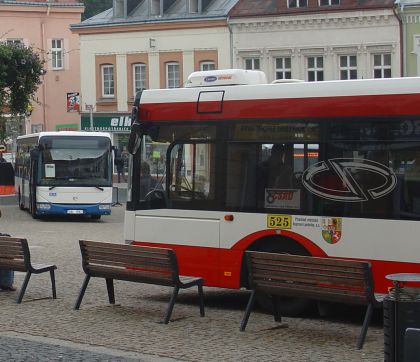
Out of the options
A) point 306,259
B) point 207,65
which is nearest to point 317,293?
point 306,259

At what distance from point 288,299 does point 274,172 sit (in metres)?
1.49

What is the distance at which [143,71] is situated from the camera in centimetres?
5822

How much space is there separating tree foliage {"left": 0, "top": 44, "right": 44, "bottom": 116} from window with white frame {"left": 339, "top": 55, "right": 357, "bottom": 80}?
1988 cm

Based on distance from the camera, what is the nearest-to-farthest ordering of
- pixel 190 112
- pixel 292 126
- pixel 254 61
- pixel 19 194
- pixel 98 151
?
pixel 292 126, pixel 190 112, pixel 98 151, pixel 19 194, pixel 254 61

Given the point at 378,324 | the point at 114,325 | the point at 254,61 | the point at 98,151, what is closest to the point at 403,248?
the point at 378,324

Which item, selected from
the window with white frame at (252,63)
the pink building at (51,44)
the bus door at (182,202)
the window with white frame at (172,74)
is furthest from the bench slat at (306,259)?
the pink building at (51,44)

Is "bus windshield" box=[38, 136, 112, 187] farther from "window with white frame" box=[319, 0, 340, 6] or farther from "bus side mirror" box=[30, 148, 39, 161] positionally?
"window with white frame" box=[319, 0, 340, 6]

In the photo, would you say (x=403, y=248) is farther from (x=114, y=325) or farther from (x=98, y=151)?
(x=98, y=151)

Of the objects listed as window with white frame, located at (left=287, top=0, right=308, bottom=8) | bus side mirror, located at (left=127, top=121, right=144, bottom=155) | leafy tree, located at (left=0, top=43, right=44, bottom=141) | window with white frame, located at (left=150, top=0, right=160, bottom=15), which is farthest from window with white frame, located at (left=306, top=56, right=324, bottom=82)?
bus side mirror, located at (left=127, top=121, right=144, bottom=155)

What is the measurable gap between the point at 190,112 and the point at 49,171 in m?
19.0

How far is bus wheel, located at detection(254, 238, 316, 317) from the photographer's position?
491 inches

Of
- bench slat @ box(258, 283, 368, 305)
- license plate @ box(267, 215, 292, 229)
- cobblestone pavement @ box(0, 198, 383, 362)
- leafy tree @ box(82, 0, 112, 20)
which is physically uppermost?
leafy tree @ box(82, 0, 112, 20)

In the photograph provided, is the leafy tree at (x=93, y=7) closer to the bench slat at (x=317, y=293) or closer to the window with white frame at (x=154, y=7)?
the window with white frame at (x=154, y=7)

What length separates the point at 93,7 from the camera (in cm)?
8069
